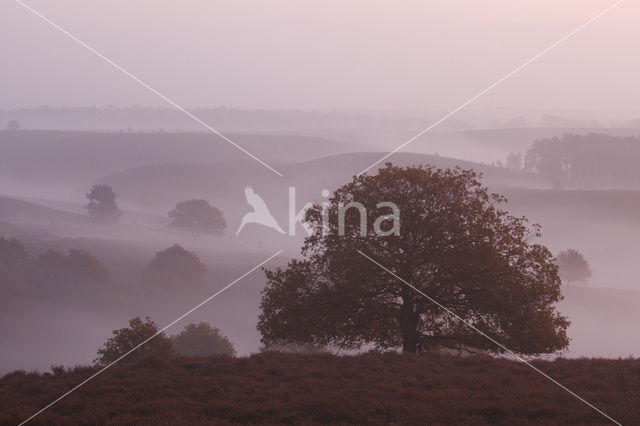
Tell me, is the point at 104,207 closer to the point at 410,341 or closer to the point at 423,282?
the point at 410,341

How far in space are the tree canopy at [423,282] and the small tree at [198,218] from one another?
134 m

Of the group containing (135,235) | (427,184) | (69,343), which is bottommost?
(69,343)

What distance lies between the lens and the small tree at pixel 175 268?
107 meters

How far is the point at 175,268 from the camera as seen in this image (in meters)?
109

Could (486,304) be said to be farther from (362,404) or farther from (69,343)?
(69,343)

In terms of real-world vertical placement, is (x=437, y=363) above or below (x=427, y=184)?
below

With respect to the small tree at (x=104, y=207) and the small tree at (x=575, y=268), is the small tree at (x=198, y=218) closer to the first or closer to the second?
the small tree at (x=104, y=207)

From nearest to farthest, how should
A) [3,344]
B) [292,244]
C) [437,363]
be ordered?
[437,363] → [3,344] → [292,244]

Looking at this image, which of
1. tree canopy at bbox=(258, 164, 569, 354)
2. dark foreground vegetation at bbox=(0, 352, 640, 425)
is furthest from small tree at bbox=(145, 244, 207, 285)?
dark foreground vegetation at bbox=(0, 352, 640, 425)

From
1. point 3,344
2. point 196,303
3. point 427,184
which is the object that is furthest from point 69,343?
point 427,184

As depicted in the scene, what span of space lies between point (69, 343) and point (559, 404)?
79867 mm

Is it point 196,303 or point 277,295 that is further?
point 196,303

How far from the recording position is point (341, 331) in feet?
93.6

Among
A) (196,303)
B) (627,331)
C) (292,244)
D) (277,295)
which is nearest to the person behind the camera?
(277,295)
